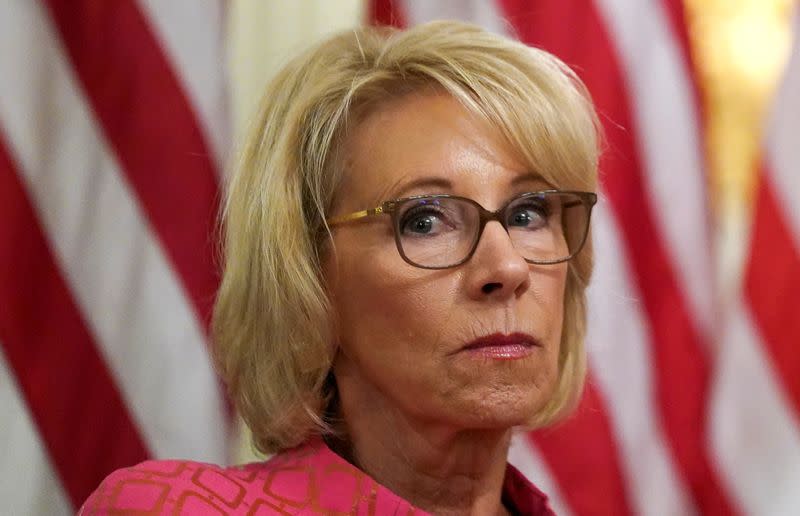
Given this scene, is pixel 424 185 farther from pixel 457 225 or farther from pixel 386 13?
pixel 386 13

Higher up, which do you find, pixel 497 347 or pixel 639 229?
pixel 497 347

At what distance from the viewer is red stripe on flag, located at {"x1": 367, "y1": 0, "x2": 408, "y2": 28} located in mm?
1725

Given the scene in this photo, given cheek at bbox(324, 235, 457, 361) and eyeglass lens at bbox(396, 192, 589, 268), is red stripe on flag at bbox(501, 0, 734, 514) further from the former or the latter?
cheek at bbox(324, 235, 457, 361)

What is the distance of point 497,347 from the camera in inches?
42.5

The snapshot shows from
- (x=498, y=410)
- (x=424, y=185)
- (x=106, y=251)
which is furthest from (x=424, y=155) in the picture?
(x=106, y=251)

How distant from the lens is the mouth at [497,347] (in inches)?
42.3

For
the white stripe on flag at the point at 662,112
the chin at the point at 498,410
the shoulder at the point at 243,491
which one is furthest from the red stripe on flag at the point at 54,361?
the white stripe on flag at the point at 662,112

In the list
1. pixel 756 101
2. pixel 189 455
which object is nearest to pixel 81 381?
pixel 189 455

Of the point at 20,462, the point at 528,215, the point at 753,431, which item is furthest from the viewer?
the point at 753,431

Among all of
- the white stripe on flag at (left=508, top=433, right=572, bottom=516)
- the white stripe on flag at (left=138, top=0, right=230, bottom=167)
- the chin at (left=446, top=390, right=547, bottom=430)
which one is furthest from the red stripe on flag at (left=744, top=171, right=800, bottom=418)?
the white stripe on flag at (left=138, top=0, right=230, bottom=167)

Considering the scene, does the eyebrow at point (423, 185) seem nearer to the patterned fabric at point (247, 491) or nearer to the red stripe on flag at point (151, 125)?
the patterned fabric at point (247, 491)

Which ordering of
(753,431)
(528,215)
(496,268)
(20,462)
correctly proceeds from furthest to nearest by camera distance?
(753,431)
(20,462)
(528,215)
(496,268)

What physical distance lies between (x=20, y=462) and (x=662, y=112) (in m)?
1.15

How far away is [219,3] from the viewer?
5.53 ft
